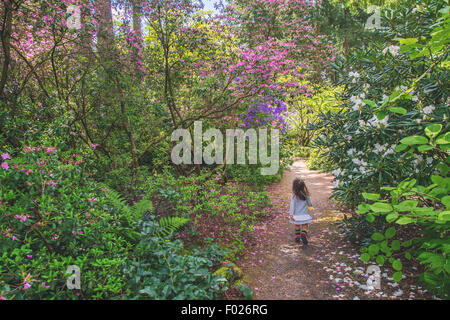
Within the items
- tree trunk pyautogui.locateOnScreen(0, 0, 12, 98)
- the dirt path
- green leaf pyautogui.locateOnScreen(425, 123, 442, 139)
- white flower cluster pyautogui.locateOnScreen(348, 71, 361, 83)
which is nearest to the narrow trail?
the dirt path

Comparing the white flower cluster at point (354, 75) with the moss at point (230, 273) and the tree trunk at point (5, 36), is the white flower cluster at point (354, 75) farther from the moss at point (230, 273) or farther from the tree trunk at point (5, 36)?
the tree trunk at point (5, 36)

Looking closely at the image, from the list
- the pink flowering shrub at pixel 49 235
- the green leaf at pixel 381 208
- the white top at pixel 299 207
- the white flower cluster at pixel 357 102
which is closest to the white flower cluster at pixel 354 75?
the white flower cluster at pixel 357 102

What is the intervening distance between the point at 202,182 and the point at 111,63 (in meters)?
2.67

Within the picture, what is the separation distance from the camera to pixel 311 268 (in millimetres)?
3369

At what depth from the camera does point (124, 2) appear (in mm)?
4695

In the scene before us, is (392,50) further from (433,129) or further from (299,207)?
(299,207)

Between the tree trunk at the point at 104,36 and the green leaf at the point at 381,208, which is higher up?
the tree trunk at the point at 104,36

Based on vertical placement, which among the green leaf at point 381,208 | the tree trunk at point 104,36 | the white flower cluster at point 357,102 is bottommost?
the green leaf at point 381,208

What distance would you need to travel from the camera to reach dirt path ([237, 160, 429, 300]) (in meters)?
2.80

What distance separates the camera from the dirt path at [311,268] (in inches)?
110

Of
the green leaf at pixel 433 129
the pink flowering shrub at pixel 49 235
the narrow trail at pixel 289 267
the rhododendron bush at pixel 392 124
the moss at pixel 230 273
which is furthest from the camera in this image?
the narrow trail at pixel 289 267

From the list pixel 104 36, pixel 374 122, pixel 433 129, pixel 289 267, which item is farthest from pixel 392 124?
pixel 104 36

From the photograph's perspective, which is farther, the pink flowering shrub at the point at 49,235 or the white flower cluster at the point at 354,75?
the white flower cluster at the point at 354,75
